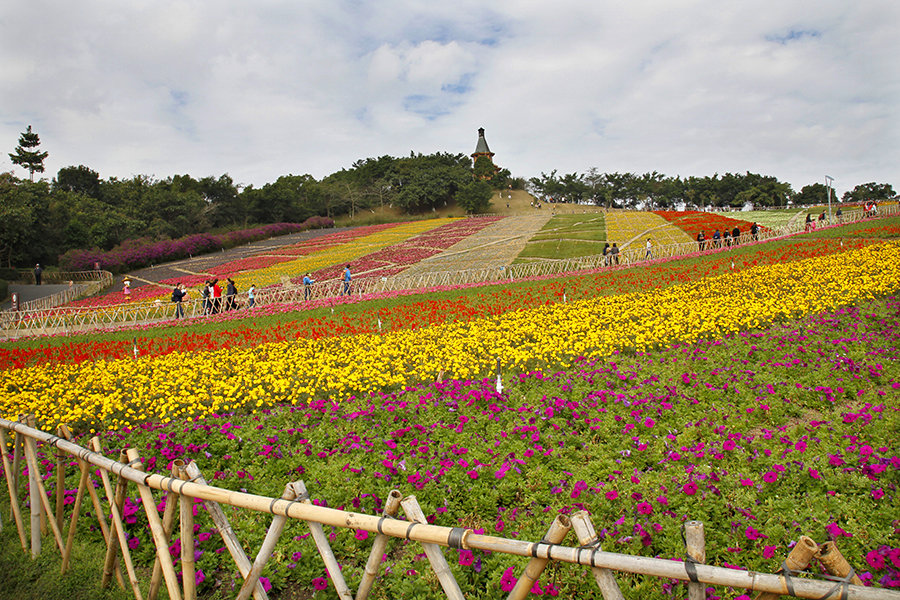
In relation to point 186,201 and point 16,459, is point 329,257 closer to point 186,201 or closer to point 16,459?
point 186,201

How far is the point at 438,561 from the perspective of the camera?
3057 mm

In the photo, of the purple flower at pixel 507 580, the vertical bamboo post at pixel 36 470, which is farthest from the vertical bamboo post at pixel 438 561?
the vertical bamboo post at pixel 36 470

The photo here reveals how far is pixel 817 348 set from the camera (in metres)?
9.08

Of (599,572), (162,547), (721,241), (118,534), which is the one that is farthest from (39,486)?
(721,241)

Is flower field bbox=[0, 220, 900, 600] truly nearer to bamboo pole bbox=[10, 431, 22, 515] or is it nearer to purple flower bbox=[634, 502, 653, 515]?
purple flower bbox=[634, 502, 653, 515]

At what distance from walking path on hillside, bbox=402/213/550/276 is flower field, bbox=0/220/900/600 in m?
20.3

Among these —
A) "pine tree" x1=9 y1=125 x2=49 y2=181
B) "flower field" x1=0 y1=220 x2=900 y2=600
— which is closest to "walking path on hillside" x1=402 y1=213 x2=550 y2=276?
"flower field" x1=0 y1=220 x2=900 y2=600

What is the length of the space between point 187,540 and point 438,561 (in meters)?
2.17

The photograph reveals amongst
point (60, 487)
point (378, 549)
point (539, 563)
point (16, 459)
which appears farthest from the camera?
point (16, 459)

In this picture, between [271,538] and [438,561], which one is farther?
[271,538]

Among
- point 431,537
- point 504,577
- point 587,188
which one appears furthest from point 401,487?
point 587,188

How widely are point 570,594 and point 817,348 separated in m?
7.64

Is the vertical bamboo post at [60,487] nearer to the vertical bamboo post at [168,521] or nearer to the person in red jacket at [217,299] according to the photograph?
the vertical bamboo post at [168,521]

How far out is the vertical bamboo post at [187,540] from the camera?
3.87 m
